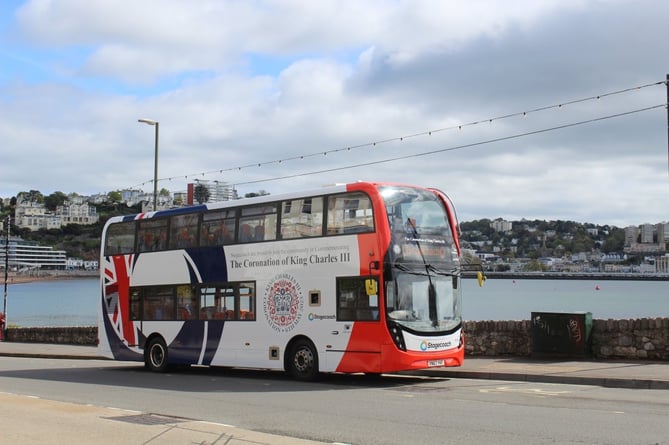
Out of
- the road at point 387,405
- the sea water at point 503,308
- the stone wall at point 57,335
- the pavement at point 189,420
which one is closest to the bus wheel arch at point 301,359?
the road at point 387,405

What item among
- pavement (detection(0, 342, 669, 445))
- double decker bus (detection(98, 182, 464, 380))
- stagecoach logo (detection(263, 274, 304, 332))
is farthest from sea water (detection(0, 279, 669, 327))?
stagecoach logo (detection(263, 274, 304, 332))

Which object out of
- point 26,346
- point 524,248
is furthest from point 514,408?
point 524,248

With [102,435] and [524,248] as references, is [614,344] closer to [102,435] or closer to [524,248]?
[102,435]

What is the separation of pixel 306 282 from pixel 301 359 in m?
1.78

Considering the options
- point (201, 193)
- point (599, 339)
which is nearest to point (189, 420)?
point (599, 339)

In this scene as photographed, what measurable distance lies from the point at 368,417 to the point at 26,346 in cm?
2745

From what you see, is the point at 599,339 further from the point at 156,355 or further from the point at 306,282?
the point at 156,355

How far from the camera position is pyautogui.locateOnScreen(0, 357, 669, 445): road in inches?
413

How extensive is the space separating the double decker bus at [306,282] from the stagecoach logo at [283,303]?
0.03 m

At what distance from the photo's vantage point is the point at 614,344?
20.1 m

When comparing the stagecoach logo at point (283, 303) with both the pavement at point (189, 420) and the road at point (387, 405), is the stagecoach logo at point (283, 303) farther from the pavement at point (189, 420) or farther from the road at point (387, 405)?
the pavement at point (189, 420)

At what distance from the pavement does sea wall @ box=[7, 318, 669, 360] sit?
1.64ft

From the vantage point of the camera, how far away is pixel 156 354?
22734 mm

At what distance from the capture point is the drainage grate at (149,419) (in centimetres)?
1182
